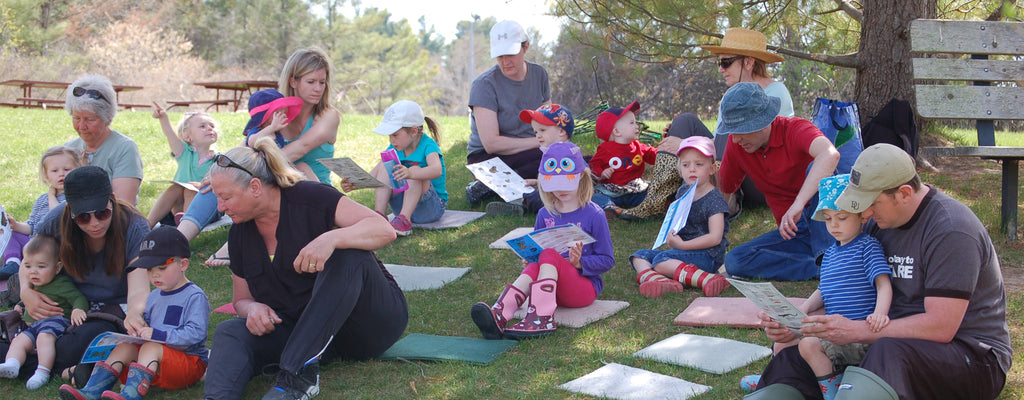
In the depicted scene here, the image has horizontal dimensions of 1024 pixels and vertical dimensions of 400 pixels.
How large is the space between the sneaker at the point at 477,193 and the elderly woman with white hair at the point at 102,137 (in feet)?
9.62

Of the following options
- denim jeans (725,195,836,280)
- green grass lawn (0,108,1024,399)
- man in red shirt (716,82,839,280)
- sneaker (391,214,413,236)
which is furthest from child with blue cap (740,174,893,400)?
sneaker (391,214,413,236)

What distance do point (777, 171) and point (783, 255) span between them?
54 cm

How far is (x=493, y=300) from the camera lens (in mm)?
4648

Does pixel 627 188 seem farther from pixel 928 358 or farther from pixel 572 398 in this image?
pixel 928 358

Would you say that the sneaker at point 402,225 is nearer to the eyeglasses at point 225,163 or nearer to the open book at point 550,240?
the open book at point 550,240

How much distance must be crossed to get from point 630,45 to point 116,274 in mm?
4960

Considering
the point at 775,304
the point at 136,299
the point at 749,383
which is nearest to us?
the point at 775,304

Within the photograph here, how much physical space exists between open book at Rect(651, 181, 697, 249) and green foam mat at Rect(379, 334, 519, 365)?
101 cm

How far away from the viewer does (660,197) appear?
603 centimetres

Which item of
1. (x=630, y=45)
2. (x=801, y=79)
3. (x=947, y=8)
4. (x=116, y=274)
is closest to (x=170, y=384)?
(x=116, y=274)

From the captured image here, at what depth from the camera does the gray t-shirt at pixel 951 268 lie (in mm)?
2400

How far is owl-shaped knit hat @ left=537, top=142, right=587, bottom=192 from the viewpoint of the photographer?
4.17 metres

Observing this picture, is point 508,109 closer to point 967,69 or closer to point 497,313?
point 497,313

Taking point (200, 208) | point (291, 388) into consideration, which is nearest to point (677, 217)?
point (291, 388)
